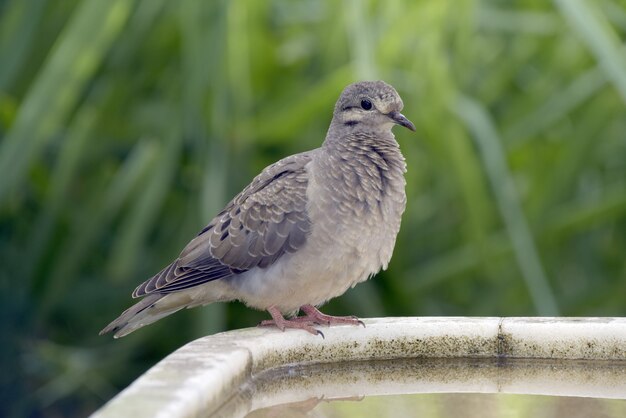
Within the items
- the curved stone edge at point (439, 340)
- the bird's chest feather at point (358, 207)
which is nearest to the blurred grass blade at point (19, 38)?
the bird's chest feather at point (358, 207)

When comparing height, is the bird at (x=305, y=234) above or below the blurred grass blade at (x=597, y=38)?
below

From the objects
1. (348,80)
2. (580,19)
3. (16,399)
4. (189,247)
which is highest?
(580,19)

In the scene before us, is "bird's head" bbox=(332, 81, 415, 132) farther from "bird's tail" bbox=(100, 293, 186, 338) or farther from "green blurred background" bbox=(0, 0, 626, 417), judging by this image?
"bird's tail" bbox=(100, 293, 186, 338)

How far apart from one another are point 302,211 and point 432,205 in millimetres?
1351

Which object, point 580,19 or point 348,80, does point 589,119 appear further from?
point 348,80

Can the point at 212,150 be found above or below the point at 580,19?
below

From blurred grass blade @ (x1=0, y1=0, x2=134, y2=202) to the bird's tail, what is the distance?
29.1 inches

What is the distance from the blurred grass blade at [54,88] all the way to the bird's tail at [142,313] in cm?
74

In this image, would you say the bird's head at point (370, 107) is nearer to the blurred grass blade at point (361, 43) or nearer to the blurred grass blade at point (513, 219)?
the blurred grass blade at point (361, 43)

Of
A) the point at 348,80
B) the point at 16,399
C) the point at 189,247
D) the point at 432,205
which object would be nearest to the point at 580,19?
the point at 348,80

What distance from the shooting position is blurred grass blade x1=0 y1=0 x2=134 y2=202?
3.16 m

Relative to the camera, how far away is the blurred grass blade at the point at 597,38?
3043mm

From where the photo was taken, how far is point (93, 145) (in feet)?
11.9

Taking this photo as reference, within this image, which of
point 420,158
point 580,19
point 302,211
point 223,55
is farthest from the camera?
point 420,158
